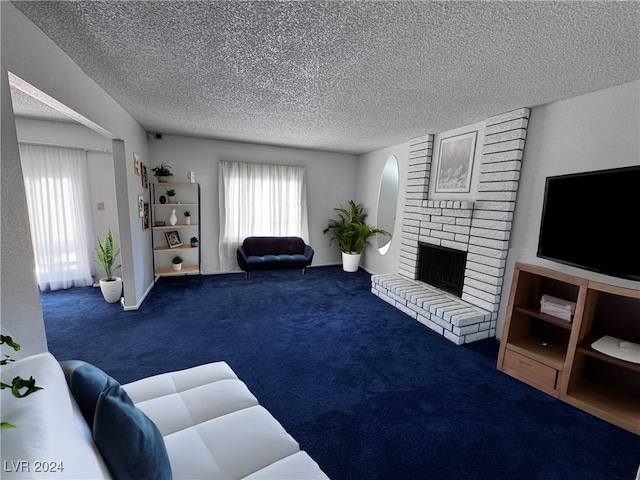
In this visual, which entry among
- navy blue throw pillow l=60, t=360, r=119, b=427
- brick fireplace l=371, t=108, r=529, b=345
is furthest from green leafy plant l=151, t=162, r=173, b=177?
navy blue throw pillow l=60, t=360, r=119, b=427

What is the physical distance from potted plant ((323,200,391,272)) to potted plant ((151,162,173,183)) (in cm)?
304

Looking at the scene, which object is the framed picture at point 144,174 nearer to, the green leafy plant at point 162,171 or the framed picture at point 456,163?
the green leafy plant at point 162,171

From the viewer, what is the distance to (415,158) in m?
4.20

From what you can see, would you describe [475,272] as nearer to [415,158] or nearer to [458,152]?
[458,152]

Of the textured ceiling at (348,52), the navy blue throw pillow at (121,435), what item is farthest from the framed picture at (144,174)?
the navy blue throw pillow at (121,435)

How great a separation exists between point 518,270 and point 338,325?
1.84 meters

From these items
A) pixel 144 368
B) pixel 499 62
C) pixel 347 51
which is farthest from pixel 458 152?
pixel 144 368

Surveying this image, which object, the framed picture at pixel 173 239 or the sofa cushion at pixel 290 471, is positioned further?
the framed picture at pixel 173 239

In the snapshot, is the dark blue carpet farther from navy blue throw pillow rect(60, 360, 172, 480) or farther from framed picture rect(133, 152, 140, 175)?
framed picture rect(133, 152, 140, 175)

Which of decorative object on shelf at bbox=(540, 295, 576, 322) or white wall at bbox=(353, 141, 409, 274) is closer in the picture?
decorative object on shelf at bbox=(540, 295, 576, 322)

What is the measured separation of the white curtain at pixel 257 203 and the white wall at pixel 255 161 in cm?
15

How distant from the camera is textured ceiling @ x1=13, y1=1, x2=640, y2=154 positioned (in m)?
1.42

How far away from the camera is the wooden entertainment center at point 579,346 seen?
1939 mm

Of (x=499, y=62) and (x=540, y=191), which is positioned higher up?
(x=499, y=62)
